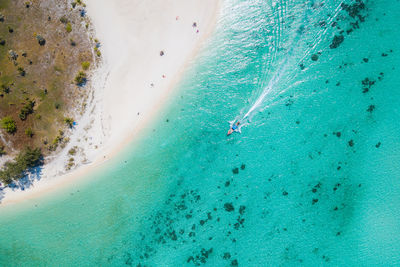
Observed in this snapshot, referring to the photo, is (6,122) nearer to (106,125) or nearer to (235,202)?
(106,125)

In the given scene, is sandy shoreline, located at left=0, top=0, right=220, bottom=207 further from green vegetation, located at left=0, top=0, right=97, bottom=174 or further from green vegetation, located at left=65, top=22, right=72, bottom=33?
green vegetation, located at left=65, top=22, right=72, bottom=33

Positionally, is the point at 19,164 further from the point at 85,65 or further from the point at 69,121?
the point at 85,65

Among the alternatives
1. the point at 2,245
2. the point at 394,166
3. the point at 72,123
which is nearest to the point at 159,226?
the point at 72,123

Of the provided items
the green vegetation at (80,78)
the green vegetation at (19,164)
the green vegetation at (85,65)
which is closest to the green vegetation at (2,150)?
the green vegetation at (19,164)

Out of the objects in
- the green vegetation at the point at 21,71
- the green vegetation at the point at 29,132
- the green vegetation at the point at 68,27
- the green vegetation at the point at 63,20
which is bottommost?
the green vegetation at the point at 29,132

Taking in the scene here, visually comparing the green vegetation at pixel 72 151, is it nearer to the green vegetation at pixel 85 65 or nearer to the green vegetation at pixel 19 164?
the green vegetation at pixel 19 164

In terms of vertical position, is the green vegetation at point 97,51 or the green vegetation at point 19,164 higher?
the green vegetation at point 97,51

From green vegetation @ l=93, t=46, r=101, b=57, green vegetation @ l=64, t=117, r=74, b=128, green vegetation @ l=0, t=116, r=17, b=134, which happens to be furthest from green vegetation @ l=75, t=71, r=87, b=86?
green vegetation @ l=0, t=116, r=17, b=134
